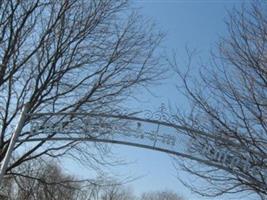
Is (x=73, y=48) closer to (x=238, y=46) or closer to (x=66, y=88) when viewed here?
(x=66, y=88)

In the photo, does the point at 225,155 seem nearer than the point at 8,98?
Yes

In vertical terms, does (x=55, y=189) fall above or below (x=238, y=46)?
below

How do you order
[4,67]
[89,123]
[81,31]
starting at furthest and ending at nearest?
[81,31]
[4,67]
[89,123]

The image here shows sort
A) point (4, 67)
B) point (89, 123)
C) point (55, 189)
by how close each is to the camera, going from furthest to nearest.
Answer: point (55, 189), point (4, 67), point (89, 123)

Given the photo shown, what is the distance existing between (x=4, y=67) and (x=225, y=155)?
6.68 m

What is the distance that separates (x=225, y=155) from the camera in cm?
1080

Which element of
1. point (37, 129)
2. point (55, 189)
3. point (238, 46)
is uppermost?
point (238, 46)

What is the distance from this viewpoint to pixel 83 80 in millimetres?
14984

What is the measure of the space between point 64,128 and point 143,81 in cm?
370

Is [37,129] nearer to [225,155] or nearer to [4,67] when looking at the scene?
[4,67]

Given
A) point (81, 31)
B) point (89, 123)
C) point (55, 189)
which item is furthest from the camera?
point (55, 189)

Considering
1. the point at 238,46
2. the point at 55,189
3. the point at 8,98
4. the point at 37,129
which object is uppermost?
the point at 238,46

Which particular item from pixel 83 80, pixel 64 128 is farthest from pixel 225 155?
pixel 83 80

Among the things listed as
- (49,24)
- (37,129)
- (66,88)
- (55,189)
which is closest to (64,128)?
(37,129)
